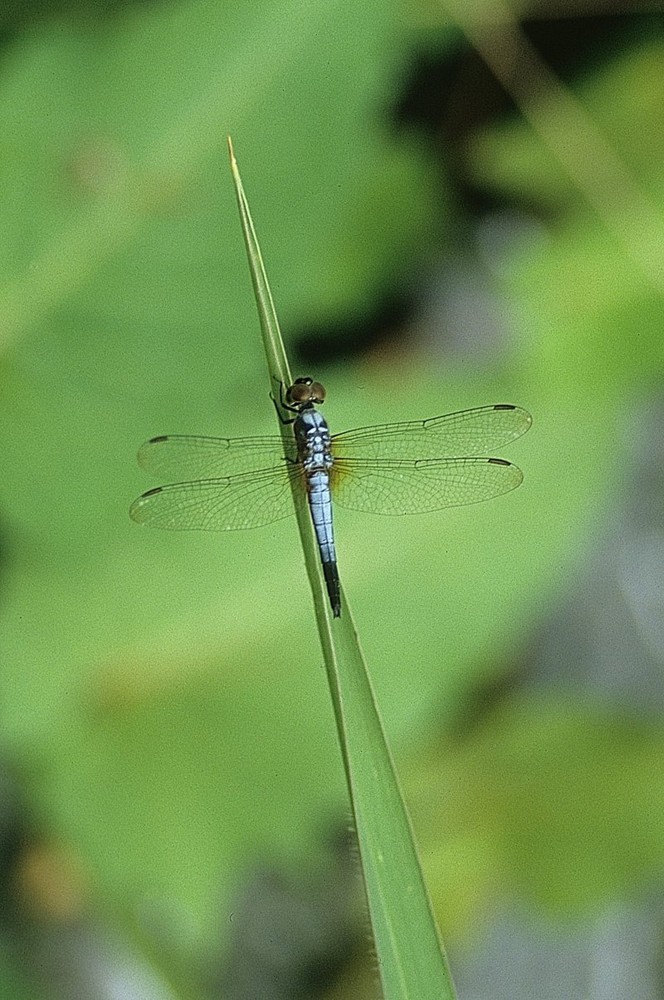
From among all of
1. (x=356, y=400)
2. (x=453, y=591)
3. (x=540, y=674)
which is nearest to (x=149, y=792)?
(x=453, y=591)

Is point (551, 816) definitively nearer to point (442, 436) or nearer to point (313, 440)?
point (442, 436)

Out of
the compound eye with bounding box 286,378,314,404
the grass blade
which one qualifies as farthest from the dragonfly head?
the grass blade

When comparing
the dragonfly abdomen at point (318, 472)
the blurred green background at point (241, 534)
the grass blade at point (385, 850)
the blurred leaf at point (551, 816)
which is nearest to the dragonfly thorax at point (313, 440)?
the dragonfly abdomen at point (318, 472)

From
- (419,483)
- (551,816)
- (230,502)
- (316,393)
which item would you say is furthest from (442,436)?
(551,816)

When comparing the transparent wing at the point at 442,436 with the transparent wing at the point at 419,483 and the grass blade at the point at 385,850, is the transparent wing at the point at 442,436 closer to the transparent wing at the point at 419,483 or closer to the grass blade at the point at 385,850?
the transparent wing at the point at 419,483

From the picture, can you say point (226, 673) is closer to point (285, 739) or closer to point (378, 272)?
point (285, 739)

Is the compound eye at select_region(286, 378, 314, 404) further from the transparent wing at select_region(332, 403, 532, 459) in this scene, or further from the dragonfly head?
the transparent wing at select_region(332, 403, 532, 459)
